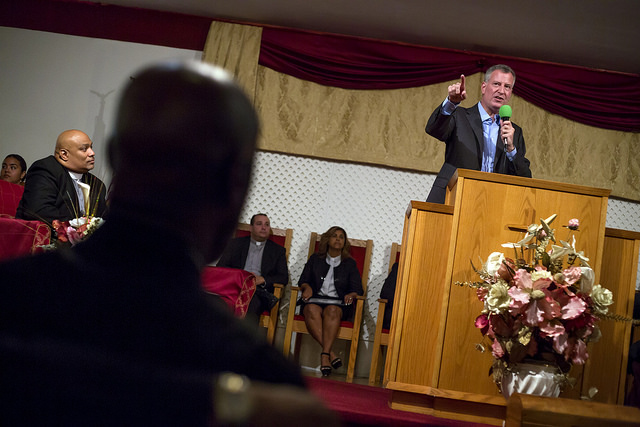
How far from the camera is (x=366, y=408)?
262cm

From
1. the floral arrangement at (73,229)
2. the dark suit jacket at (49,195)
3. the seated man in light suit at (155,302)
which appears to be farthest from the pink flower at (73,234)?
the seated man in light suit at (155,302)

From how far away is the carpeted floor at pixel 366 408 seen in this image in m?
2.29

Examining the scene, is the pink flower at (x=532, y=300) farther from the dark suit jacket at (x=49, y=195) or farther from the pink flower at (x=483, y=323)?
the dark suit jacket at (x=49, y=195)

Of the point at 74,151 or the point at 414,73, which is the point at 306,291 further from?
the point at 74,151

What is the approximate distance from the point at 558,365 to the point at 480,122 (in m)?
1.55

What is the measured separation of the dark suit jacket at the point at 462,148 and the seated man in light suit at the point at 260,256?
2.61m

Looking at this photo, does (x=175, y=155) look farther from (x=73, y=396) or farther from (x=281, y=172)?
(x=281, y=172)

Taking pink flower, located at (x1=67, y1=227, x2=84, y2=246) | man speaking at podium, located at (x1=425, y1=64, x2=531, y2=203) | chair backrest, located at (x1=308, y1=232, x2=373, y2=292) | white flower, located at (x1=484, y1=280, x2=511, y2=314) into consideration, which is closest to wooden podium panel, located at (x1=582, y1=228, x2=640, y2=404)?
white flower, located at (x1=484, y1=280, x2=511, y2=314)

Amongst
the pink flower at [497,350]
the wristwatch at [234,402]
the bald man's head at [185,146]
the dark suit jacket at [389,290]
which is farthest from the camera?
the dark suit jacket at [389,290]

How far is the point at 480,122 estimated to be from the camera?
3652 mm

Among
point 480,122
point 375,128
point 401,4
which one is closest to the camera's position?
point 480,122

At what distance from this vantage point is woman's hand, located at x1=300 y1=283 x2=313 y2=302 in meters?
5.88

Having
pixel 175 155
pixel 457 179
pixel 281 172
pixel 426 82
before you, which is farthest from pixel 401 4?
pixel 175 155

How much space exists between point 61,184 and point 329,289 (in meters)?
2.72
